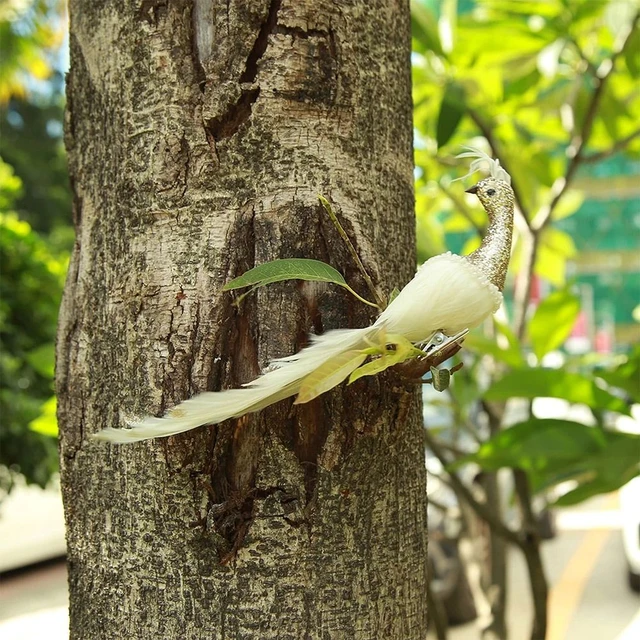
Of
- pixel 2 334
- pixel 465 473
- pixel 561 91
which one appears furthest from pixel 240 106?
pixel 465 473

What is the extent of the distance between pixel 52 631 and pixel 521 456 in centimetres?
342

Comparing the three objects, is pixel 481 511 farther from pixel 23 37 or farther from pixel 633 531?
pixel 23 37

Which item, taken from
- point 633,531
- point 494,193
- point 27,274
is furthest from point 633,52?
point 633,531

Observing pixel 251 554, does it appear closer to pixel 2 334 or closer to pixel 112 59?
pixel 112 59

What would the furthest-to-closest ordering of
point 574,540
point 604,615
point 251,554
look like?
point 574,540 → point 604,615 → point 251,554

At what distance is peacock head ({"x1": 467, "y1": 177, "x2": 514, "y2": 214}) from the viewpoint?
517mm

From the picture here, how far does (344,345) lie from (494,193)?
0.56 feet

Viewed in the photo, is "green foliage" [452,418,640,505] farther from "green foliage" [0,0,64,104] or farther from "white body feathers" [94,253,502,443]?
"green foliage" [0,0,64,104]

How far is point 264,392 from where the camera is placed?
1.40ft

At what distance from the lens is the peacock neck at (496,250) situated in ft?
1.54

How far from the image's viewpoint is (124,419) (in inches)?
19.6

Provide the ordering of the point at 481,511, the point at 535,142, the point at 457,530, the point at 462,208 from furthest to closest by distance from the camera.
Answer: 1. the point at 457,530
2. the point at 535,142
3. the point at 462,208
4. the point at 481,511

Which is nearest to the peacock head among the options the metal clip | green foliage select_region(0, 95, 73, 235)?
the metal clip

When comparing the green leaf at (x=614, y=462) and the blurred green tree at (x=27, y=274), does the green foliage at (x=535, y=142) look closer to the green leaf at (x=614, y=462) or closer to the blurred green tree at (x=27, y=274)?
the green leaf at (x=614, y=462)
